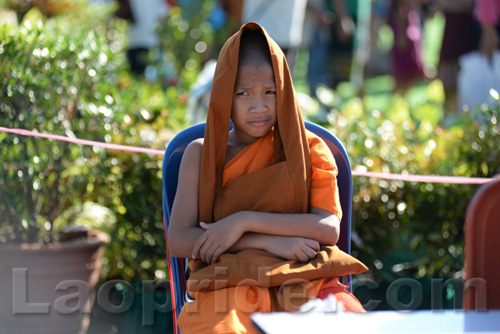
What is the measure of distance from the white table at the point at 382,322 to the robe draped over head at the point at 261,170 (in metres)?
0.86

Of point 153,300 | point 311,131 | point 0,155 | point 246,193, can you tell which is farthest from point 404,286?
point 0,155

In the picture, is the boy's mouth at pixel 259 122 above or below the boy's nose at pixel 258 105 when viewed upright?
below

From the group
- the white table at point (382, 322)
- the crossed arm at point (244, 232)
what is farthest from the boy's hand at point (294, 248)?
the white table at point (382, 322)

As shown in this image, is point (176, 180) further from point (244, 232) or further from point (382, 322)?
point (382, 322)

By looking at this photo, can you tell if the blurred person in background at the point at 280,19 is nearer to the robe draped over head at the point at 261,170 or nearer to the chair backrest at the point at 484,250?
the robe draped over head at the point at 261,170

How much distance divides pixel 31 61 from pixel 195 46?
344 cm

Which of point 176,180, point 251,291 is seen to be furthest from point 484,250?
point 176,180

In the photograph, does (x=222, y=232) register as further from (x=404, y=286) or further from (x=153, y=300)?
(x=404, y=286)

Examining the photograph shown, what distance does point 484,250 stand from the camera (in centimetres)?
189

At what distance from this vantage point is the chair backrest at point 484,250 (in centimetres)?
188

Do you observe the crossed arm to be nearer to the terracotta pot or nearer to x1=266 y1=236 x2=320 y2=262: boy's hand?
x1=266 y1=236 x2=320 y2=262: boy's hand

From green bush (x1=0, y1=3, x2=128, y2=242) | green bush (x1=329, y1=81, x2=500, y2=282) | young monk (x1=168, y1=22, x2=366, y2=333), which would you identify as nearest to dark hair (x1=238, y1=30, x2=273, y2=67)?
young monk (x1=168, y1=22, x2=366, y2=333)

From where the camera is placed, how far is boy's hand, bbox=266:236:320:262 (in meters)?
2.24

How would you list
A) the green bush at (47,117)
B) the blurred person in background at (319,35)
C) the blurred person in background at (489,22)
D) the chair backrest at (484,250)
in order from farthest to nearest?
the blurred person in background at (319,35) → the blurred person in background at (489,22) → the green bush at (47,117) → the chair backrest at (484,250)
